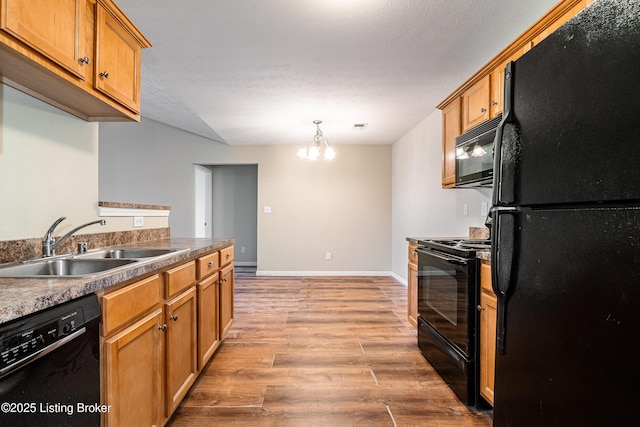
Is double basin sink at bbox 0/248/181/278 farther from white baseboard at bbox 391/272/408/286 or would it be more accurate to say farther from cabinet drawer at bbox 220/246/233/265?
white baseboard at bbox 391/272/408/286

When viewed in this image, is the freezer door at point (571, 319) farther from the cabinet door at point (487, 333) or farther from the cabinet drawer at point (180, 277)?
the cabinet drawer at point (180, 277)

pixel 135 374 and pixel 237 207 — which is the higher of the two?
pixel 237 207

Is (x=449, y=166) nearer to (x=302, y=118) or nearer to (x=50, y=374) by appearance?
(x=302, y=118)

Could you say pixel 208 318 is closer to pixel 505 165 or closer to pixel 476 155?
pixel 505 165

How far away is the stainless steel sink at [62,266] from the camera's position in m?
1.30

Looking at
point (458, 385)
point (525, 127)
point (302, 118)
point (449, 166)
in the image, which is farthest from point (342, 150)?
point (525, 127)

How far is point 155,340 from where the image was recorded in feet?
4.59

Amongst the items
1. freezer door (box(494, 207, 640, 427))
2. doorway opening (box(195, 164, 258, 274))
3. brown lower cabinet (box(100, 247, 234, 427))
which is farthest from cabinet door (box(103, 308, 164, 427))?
doorway opening (box(195, 164, 258, 274))

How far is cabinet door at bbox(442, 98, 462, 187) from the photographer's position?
2.64 m

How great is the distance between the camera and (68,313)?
2.90ft

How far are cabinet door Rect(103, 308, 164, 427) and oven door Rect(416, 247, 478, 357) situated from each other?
1.58m

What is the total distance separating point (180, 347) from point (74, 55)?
142cm

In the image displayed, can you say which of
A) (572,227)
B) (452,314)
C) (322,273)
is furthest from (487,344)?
(322,273)

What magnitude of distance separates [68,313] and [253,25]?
189cm
